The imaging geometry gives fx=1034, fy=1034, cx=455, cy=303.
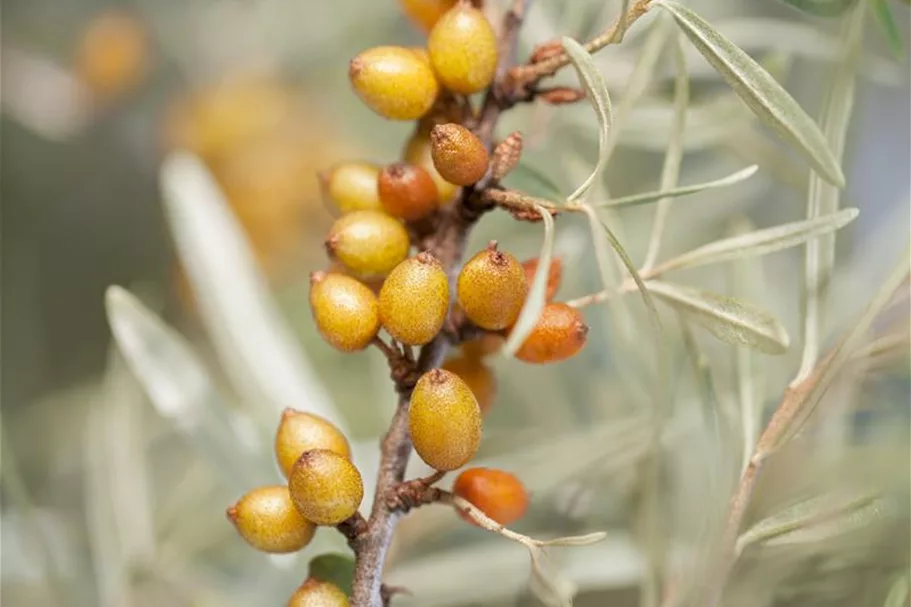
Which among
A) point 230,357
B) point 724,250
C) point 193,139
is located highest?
point 193,139

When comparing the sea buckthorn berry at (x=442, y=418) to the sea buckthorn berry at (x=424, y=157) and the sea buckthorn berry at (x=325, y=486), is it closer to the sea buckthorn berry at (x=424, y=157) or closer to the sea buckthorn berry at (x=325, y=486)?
the sea buckthorn berry at (x=325, y=486)

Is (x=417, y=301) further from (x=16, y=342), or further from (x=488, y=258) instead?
(x=16, y=342)

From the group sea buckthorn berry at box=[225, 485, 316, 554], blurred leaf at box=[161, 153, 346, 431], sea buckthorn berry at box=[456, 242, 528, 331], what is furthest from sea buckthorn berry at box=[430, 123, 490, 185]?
blurred leaf at box=[161, 153, 346, 431]

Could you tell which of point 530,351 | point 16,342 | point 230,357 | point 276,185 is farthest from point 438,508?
point 16,342

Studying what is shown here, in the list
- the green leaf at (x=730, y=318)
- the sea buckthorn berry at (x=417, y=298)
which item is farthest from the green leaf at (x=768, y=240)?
the sea buckthorn berry at (x=417, y=298)

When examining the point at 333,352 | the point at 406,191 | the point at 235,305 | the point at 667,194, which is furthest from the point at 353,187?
the point at 333,352

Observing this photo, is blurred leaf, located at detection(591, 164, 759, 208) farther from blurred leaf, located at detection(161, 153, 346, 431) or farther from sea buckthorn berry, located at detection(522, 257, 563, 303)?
blurred leaf, located at detection(161, 153, 346, 431)
